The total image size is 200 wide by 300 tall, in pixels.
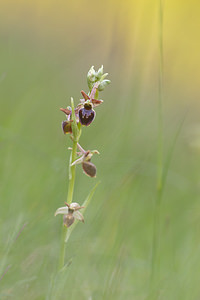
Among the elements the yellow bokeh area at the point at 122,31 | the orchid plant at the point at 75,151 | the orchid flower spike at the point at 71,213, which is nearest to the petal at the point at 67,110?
the orchid plant at the point at 75,151

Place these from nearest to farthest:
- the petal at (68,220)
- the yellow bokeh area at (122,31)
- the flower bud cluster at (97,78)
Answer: the petal at (68,220)
the flower bud cluster at (97,78)
the yellow bokeh area at (122,31)

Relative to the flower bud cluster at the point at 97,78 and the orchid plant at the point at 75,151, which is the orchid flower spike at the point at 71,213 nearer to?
the orchid plant at the point at 75,151

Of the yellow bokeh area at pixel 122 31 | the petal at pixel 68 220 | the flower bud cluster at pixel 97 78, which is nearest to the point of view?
the petal at pixel 68 220

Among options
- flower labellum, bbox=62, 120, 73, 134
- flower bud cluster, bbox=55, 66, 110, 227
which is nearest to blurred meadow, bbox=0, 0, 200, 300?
flower bud cluster, bbox=55, 66, 110, 227

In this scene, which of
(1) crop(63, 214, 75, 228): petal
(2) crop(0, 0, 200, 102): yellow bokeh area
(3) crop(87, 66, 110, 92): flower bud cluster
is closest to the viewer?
(1) crop(63, 214, 75, 228): petal

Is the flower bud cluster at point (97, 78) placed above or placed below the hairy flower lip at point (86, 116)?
above

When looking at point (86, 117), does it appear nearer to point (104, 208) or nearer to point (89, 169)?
point (89, 169)

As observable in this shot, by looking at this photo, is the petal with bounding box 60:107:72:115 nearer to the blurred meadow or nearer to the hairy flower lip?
the hairy flower lip

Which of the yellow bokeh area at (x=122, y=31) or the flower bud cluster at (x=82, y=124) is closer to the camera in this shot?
the flower bud cluster at (x=82, y=124)

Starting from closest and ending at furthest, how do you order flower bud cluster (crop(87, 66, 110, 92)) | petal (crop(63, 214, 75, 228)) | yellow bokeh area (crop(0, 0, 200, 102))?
petal (crop(63, 214, 75, 228)) → flower bud cluster (crop(87, 66, 110, 92)) → yellow bokeh area (crop(0, 0, 200, 102))

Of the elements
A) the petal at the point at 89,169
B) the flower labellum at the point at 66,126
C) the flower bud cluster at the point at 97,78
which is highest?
the flower bud cluster at the point at 97,78
